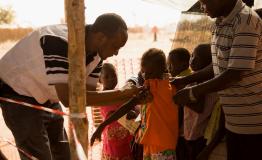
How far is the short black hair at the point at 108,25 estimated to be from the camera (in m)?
2.74

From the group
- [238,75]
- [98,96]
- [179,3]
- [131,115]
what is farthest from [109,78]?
[179,3]

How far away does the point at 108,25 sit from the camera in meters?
2.75

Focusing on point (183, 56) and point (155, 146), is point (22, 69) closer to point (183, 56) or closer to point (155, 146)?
point (155, 146)

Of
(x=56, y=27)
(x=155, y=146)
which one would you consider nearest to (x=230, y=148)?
(x=155, y=146)

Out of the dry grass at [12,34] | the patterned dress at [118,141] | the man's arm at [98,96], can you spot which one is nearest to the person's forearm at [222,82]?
the man's arm at [98,96]

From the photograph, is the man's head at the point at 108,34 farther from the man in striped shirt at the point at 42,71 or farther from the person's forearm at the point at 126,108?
the person's forearm at the point at 126,108

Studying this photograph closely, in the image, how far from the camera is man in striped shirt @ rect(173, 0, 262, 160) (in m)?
2.58

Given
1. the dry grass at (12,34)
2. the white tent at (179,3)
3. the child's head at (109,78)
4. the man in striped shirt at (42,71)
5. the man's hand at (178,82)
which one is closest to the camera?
the man in striped shirt at (42,71)

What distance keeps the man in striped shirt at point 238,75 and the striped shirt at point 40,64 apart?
2.75ft

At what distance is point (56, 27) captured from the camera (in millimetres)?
2811

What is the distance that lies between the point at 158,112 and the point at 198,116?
37 cm

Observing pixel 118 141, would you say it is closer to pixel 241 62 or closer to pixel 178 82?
pixel 178 82

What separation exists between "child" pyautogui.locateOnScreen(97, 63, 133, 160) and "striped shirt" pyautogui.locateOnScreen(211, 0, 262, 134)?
1916 mm

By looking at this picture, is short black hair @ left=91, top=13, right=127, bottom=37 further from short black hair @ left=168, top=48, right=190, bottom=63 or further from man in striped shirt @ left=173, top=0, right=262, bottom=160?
short black hair @ left=168, top=48, right=190, bottom=63
